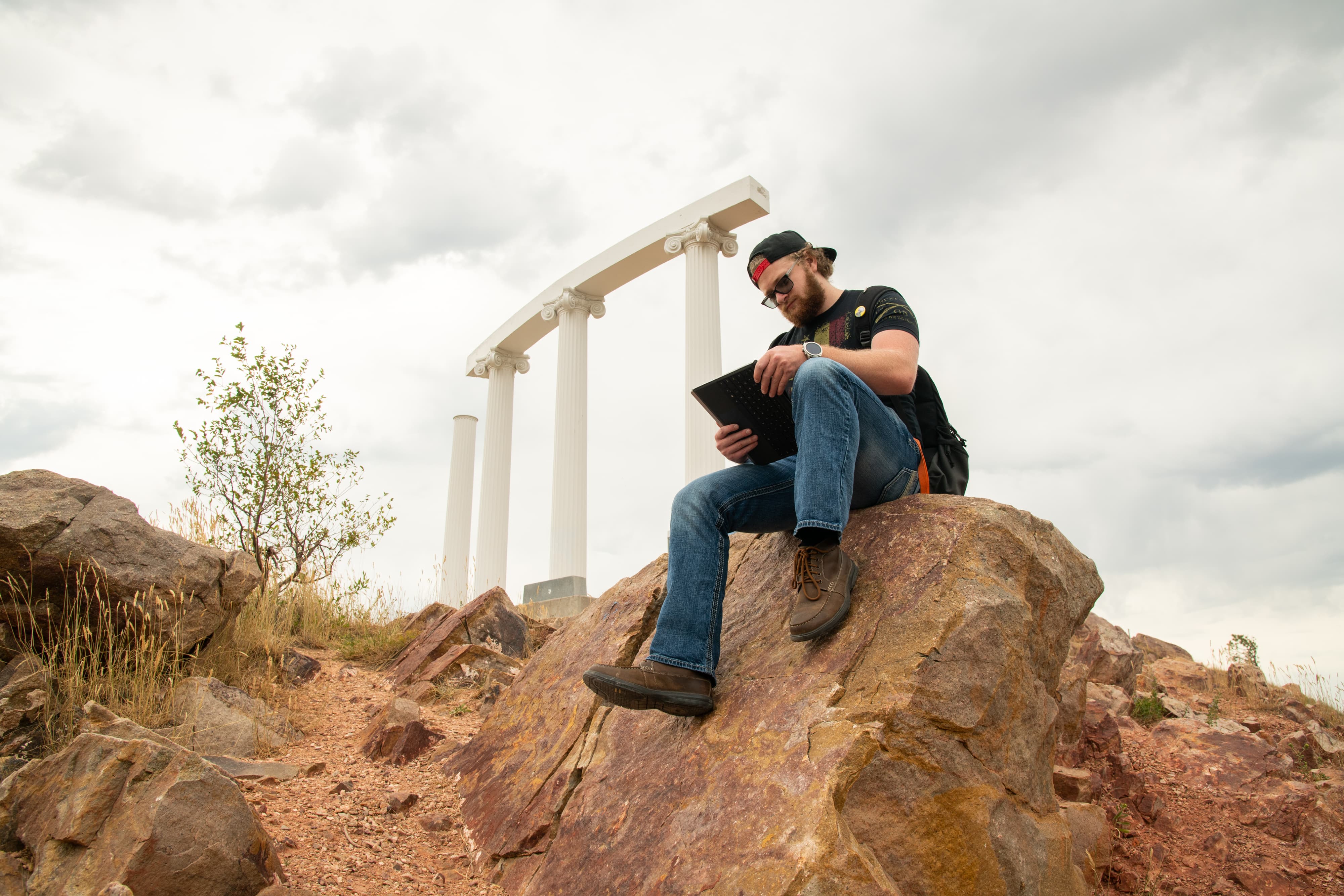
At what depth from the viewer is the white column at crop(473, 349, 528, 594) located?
60.6 ft

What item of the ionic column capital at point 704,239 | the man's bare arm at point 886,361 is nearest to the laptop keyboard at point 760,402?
the man's bare arm at point 886,361

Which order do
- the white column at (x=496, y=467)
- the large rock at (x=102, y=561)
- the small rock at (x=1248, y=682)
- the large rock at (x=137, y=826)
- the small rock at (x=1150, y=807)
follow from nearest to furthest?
the large rock at (x=137, y=826) < the small rock at (x=1150, y=807) < the large rock at (x=102, y=561) < the small rock at (x=1248, y=682) < the white column at (x=496, y=467)

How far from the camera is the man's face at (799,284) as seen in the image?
143 inches

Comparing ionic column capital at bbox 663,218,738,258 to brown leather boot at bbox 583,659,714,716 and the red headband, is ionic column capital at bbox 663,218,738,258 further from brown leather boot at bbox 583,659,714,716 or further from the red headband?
brown leather boot at bbox 583,659,714,716

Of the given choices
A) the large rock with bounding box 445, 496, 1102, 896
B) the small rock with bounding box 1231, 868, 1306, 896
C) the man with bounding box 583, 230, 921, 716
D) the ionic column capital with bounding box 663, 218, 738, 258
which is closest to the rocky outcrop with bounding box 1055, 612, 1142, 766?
the small rock with bounding box 1231, 868, 1306, 896

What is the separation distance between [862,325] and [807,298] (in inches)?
11.6

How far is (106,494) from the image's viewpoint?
4.74 m

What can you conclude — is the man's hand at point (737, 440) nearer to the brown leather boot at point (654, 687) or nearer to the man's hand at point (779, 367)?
the man's hand at point (779, 367)

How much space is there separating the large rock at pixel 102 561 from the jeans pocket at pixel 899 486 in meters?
3.83

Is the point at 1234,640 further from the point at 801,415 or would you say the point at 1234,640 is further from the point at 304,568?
the point at 304,568

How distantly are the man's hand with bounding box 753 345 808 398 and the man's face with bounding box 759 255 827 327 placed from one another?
0.67m

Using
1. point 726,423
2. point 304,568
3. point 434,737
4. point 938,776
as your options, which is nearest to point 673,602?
point 726,423

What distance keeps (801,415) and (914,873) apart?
55.7 inches

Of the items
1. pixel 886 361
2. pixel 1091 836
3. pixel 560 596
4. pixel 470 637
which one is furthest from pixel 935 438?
pixel 560 596
